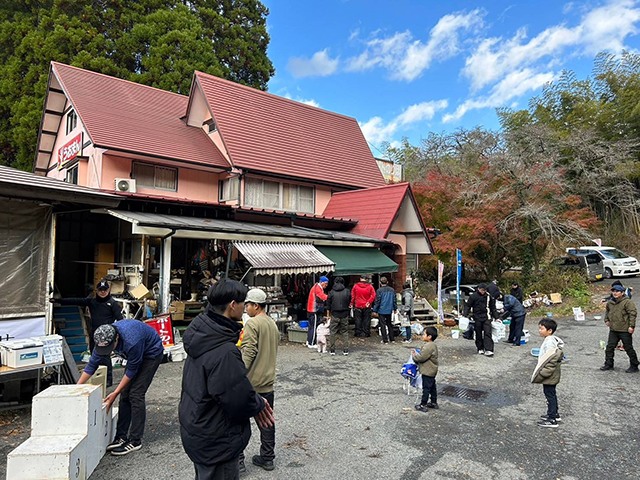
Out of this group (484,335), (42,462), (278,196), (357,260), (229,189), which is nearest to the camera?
(42,462)

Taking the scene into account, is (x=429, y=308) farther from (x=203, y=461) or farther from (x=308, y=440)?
(x=203, y=461)

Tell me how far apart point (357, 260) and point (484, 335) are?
14.4ft

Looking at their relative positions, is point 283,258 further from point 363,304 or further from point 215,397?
point 215,397

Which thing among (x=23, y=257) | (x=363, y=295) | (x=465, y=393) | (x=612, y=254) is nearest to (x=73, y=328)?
(x=23, y=257)

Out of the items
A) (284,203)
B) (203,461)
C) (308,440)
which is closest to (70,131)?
(284,203)

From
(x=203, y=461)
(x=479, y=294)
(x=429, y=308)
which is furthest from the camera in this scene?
(x=429, y=308)

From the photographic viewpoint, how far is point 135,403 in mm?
4715

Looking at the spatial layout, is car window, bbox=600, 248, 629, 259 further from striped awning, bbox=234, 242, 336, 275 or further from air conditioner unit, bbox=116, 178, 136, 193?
air conditioner unit, bbox=116, 178, 136, 193

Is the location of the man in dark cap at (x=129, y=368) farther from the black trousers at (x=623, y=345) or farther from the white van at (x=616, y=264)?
the white van at (x=616, y=264)

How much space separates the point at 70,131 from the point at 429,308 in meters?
15.6

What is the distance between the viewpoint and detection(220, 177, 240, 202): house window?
15.5 m

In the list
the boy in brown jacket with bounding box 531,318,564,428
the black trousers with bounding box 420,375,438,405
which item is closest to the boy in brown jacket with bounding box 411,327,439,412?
the black trousers with bounding box 420,375,438,405

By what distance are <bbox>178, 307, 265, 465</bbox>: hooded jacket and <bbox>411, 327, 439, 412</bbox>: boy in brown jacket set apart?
156 inches

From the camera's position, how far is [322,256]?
12.0 metres
